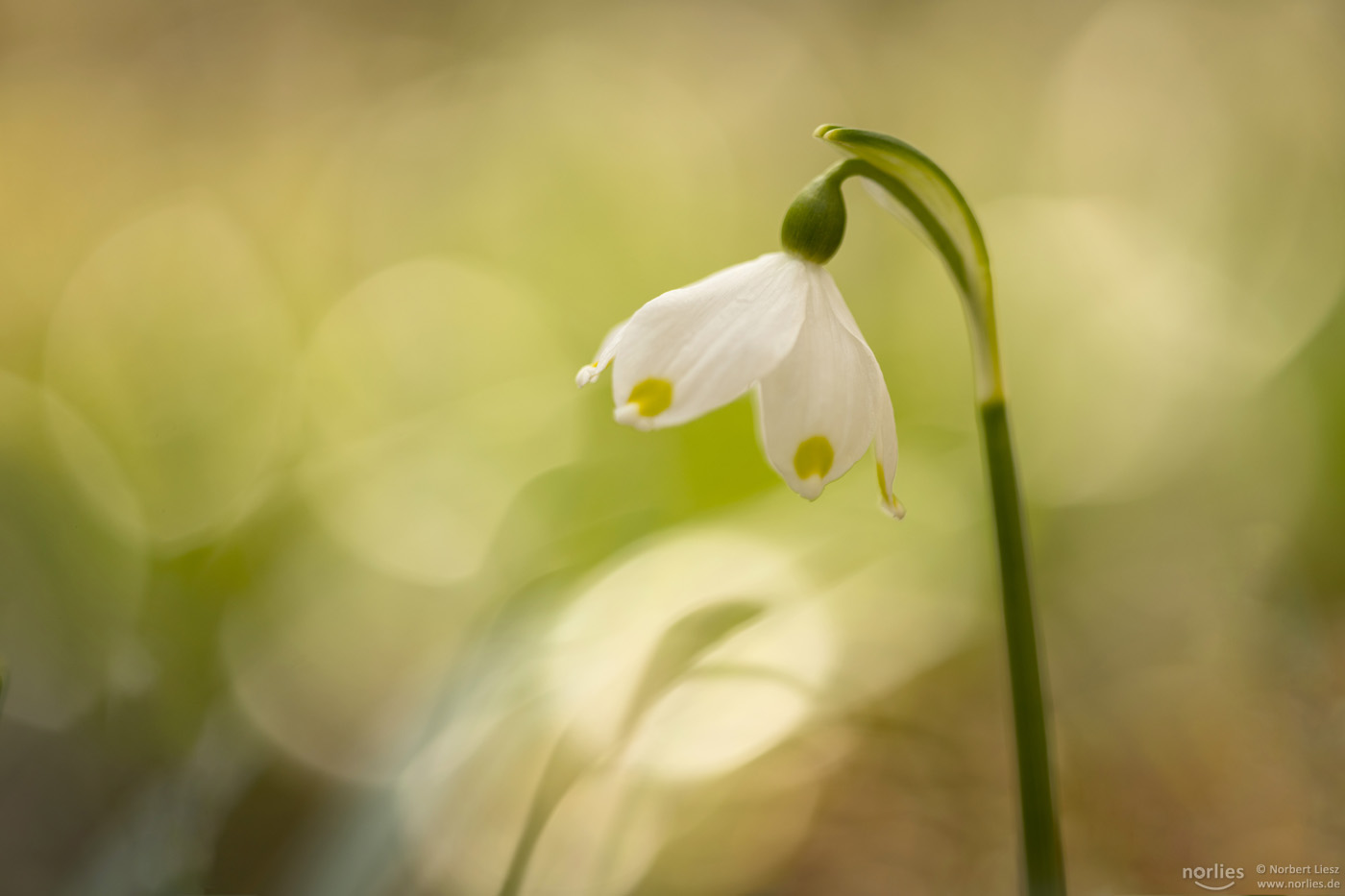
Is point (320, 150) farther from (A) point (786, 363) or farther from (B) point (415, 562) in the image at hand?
(A) point (786, 363)

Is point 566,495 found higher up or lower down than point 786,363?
lower down

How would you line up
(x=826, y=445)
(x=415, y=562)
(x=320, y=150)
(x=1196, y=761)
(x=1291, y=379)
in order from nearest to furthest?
(x=826, y=445), (x=1196, y=761), (x=415, y=562), (x=1291, y=379), (x=320, y=150)

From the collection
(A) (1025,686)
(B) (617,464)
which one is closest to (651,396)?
(A) (1025,686)

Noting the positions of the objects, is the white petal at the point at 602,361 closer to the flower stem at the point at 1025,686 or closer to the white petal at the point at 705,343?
the white petal at the point at 705,343

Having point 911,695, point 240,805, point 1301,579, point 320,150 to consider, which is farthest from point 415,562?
point 320,150

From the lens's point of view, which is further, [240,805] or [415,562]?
[415,562]

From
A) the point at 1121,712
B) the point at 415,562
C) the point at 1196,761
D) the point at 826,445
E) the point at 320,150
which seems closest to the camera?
the point at 826,445

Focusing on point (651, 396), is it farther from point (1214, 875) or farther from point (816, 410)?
point (1214, 875)
